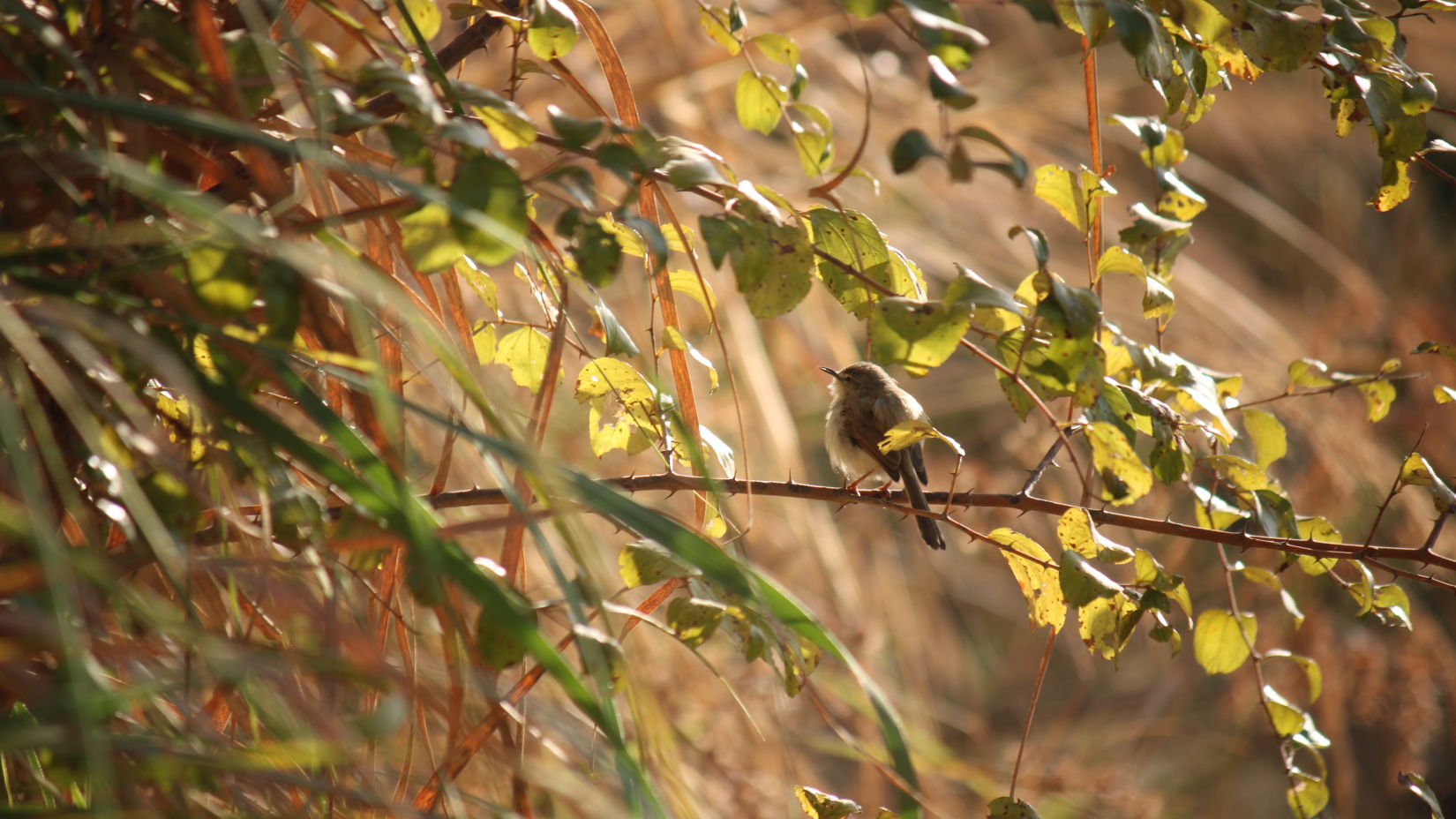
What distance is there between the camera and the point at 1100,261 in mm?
1479

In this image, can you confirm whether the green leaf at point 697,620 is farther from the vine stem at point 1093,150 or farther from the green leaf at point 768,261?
the vine stem at point 1093,150

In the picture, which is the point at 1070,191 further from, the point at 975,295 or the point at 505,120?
the point at 505,120

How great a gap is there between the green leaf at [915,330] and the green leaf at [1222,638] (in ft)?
2.67

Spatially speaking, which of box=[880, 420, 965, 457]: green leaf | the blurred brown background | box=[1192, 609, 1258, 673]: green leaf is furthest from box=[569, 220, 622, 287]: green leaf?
the blurred brown background

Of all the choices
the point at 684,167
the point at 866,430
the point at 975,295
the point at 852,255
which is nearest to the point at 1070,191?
the point at 852,255

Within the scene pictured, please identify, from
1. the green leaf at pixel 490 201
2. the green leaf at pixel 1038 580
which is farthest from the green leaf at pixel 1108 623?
the green leaf at pixel 490 201

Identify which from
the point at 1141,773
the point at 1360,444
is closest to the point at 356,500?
the point at 1360,444

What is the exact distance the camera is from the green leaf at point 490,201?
1.05m

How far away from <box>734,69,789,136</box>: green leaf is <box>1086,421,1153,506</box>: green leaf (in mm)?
648

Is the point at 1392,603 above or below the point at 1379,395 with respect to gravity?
below

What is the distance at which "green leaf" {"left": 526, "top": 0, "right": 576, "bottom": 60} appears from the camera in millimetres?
1373

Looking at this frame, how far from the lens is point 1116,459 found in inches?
53.4

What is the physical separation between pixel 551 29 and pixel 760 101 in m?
0.34

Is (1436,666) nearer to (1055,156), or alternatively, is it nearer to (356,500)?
(1055,156)
